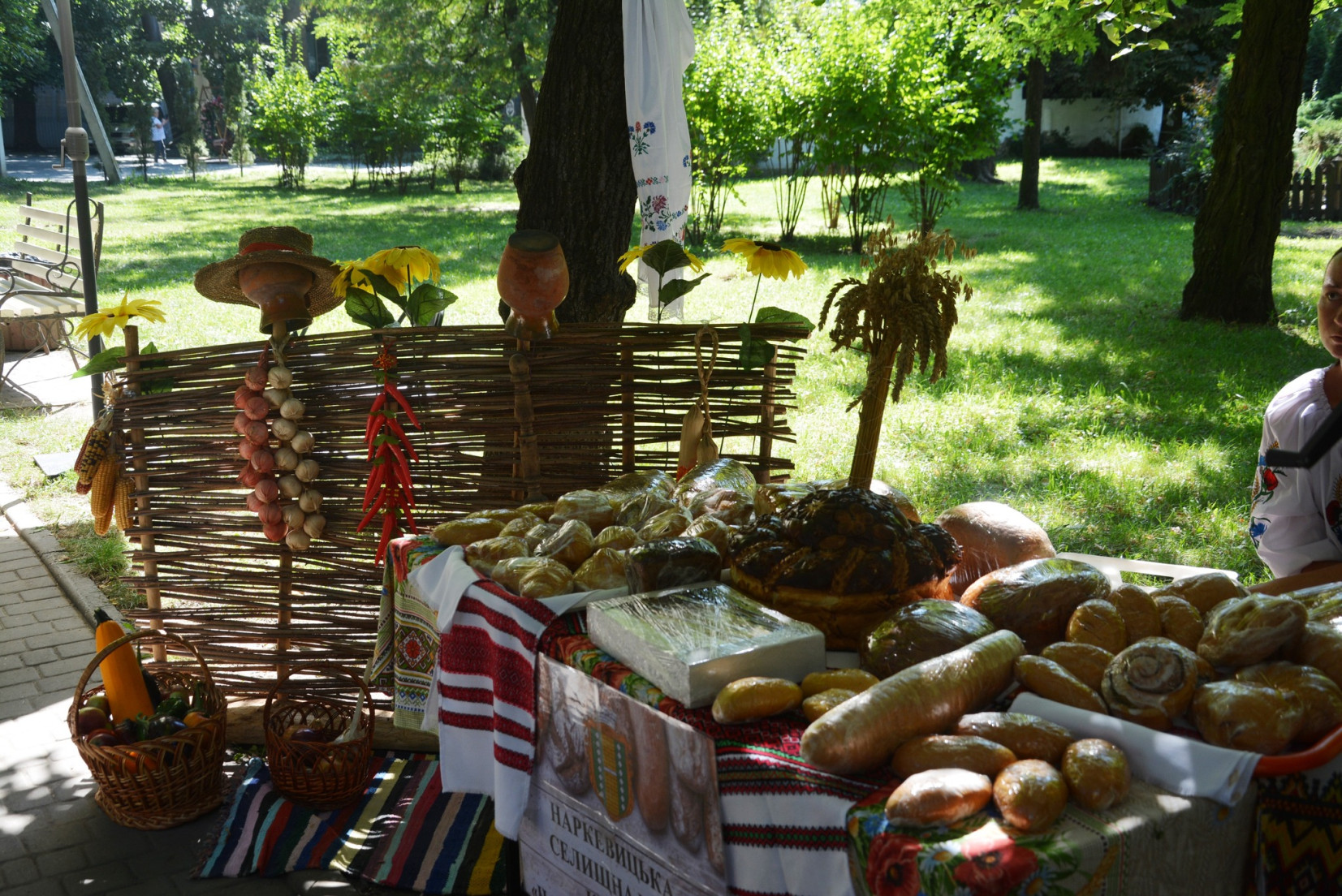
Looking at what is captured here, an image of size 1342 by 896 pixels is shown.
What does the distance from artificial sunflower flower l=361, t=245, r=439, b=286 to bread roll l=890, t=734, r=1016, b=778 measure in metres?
2.29

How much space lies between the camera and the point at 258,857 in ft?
9.73

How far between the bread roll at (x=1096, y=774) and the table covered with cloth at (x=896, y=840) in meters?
0.02

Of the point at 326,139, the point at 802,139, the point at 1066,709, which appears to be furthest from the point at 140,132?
the point at 1066,709

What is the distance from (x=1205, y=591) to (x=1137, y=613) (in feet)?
0.59

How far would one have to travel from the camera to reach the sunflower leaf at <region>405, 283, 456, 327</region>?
3271 millimetres

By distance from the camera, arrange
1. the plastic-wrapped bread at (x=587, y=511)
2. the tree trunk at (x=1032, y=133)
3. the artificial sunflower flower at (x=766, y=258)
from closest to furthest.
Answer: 1. the plastic-wrapped bread at (x=587, y=511)
2. the artificial sunflower flower at (x=766, y=258)
3. the tree trunk at (x=1032, y=133)

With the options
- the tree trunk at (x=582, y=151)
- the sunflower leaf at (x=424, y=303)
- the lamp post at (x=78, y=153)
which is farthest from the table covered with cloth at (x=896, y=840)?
the lamp post at (x=78, y=153)

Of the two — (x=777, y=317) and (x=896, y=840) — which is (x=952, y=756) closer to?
(x=896, y=840)

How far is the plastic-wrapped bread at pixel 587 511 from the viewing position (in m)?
2.45

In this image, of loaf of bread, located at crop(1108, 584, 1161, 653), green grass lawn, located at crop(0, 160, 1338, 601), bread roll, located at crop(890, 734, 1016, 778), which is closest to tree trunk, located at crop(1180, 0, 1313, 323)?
green grass lawn, located at crop(0, 160, 1338, 601)

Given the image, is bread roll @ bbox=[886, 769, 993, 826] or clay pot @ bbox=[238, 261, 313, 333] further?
clay pot @ bbox=[238, 261, 313, 333]

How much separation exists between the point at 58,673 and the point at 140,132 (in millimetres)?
27375

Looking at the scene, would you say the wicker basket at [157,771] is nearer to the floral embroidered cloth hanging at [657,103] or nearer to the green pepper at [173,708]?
the green pepper at [173,708]

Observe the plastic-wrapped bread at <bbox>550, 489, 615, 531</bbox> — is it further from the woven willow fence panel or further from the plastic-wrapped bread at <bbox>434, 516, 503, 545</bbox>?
the woven willow fence panel
